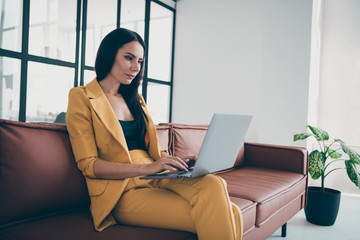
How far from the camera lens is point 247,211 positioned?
1.51 metres

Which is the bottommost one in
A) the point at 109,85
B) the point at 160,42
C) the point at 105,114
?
the point at 105,114

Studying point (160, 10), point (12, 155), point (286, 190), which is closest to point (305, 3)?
point (160, 10)

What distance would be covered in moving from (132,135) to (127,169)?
312 mm

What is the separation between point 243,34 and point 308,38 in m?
0.92

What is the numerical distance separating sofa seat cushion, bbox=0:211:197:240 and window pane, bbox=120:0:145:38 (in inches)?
136

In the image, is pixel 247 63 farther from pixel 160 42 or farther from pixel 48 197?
pixel 48 197

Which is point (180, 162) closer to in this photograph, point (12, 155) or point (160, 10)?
point (12, 155)

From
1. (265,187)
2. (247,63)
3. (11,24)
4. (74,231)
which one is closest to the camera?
(74,231)

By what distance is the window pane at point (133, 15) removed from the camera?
416 cm

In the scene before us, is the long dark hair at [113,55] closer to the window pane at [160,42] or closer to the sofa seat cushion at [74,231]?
the sofa seat cushion at [74,231]

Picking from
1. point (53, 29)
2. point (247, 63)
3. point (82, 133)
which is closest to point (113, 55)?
point (82, 133)

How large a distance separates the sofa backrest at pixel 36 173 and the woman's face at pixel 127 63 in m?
0.37

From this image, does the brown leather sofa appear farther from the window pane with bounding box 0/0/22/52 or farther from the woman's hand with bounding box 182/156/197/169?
the window pane with bounding box 0/0/22/52

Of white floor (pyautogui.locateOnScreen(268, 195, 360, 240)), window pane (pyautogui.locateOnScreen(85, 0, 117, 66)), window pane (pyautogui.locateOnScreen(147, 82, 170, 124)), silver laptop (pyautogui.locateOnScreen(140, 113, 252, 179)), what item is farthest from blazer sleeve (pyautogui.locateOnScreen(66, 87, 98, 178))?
window pane (pyautogui.locateOnScreen(147, 82, 170, 124))
